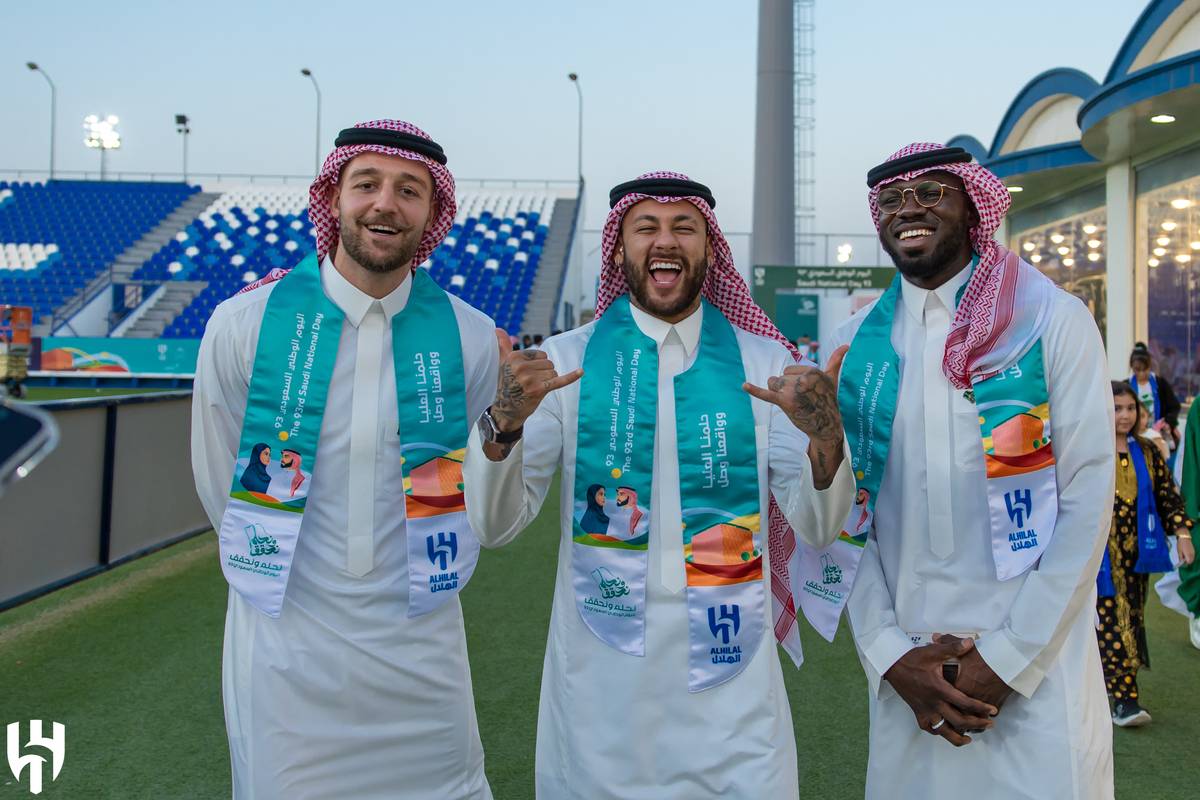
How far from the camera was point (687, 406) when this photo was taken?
87.8 inches

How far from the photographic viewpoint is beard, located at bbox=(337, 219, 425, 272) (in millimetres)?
2395

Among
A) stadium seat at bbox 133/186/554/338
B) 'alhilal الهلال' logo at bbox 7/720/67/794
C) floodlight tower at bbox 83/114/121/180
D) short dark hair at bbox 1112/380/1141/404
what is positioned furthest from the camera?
floodlight tower at bbox 83/114/121/180

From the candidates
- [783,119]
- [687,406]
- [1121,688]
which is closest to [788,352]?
[687,406]

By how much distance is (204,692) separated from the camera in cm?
437

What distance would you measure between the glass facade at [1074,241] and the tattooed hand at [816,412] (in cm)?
1000

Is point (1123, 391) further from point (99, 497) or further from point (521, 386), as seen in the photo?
point (99, 497)

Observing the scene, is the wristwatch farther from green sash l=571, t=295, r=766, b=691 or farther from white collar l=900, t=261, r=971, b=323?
white collar l=900, t=261, r=971, b=323

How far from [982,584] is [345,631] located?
4.62 ft

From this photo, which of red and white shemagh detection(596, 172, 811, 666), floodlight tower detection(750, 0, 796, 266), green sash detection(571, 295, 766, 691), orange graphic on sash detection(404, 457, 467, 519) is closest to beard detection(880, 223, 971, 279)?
red and white shemagh detection(596, 172, 811, 666)

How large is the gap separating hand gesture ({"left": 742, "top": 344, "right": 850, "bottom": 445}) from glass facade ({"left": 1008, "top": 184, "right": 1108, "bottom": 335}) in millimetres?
9993

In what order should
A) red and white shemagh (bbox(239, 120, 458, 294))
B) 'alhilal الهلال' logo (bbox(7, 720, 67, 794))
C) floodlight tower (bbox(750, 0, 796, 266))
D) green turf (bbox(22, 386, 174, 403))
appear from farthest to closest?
floodlight tower (bbox(750, 0, 796, 266)) → green turf (bbox(22, 386, 174, 403)) → 'alhilal الهلال' logo (bbox(7, 720, 67, 794)) → red and white shemagh (bbox(239, 120, 458, 294))

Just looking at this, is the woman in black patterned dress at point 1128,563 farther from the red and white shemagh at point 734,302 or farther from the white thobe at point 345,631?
the white thobe at point 345,631

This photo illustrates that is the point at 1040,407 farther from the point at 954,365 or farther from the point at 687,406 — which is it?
the point at 687,406

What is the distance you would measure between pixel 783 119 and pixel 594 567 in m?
21.5
